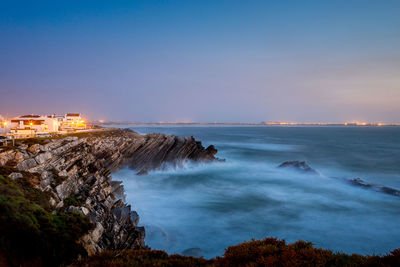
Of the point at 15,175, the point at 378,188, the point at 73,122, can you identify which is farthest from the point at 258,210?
the point at 73,122

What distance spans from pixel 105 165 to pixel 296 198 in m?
19.4

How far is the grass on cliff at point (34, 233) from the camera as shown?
6.61 m

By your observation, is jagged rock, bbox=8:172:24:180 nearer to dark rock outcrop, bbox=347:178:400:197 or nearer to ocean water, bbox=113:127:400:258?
ocean water, bbox=113:127:400:258

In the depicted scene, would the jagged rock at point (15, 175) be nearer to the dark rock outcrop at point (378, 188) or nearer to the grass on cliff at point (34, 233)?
the grass on cliff at point (34, 233)

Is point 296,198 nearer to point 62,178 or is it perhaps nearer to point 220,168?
point 220,168

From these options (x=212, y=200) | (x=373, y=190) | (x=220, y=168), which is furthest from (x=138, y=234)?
(x=220, y=168)

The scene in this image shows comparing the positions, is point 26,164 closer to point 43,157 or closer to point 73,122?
point 43,157

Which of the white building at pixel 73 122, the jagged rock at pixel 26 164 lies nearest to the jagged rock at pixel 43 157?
the jagged rock at pixel 26 164

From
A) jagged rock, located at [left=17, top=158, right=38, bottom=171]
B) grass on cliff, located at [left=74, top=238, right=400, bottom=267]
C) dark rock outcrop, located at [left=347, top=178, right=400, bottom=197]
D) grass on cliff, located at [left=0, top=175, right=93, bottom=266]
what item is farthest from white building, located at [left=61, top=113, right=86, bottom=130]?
dark rock outcrop, located at [left=347, top=178, right=400, bottom=197]

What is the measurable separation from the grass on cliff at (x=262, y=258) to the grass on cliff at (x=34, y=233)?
142cm

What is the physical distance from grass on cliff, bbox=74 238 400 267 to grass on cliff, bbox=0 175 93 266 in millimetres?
1421

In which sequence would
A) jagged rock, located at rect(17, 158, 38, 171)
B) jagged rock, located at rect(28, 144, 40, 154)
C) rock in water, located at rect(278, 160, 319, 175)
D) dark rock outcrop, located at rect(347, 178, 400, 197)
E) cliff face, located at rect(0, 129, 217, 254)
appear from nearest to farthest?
1. cliff face, located at rect(0, 129, 217, 254)
2. jagged rock, located at rect(17, 158, 38, 171)
3. jagged rock, located at rect(28, 144, 40, 154)
4. dark rock outcrop, located at rect(347, 178, 400, 197)
5. rock in water, located at rect(278, 160, 319, 175)

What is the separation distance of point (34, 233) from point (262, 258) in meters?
6.81

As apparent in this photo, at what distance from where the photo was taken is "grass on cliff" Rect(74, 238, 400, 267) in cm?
539
